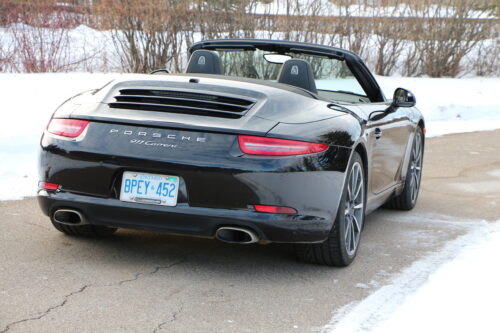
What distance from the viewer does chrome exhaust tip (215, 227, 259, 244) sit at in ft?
15.4

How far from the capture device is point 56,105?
12.4 meters

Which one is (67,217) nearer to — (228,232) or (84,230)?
(84,230)

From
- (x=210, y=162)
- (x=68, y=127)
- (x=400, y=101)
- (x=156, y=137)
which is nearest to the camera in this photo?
(x=210, y=162)

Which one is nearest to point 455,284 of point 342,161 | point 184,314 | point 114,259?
point 342,161

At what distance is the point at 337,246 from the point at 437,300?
0.76m

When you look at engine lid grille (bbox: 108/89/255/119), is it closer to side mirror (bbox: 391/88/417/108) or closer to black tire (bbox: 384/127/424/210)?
side mirror (bbox: 391/88/417/108)

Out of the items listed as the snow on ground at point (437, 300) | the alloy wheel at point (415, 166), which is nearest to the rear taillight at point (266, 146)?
the snow on ground at point (437, 300)

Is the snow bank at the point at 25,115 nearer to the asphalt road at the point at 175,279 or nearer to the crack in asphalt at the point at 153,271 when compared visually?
the asphalt road at the point at 175,279

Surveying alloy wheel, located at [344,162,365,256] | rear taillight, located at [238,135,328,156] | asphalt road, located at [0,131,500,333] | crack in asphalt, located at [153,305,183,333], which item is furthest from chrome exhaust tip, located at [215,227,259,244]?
alloy wheel, located at [344,162,365,256]

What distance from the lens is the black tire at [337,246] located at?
16.5 feet

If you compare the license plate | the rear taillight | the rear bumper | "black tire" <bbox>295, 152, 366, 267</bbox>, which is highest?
the rear taillight

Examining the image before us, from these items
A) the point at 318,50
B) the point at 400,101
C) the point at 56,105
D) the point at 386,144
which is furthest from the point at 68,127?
the point at 56,105

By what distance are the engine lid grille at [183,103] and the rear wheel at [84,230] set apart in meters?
1.05

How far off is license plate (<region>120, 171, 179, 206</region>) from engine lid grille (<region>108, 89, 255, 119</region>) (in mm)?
410
